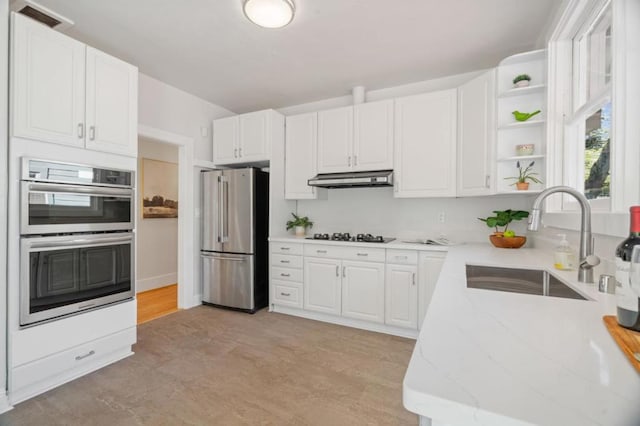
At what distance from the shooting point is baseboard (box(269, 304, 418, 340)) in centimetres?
287

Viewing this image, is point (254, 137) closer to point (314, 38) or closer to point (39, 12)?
point (314, 38)

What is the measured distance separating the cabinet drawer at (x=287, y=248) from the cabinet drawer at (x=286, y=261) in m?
0.05

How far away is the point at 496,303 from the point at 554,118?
191 cm

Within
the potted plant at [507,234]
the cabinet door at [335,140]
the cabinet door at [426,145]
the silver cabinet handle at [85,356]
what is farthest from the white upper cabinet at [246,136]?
the potted plant at [507,234]

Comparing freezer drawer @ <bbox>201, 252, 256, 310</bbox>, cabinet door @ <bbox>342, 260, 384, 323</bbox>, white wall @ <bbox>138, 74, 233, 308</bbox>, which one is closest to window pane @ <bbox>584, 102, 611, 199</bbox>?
cabinet door @ <bbox>342, 260, 384, 323</bbox>

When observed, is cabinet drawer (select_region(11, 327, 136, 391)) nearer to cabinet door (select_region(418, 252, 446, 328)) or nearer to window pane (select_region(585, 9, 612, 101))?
cabinet door (select_region(418, 252, 446, 328))

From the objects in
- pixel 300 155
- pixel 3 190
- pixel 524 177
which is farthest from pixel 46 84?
pixel 524 177

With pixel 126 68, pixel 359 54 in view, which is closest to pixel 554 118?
pixel 359 54

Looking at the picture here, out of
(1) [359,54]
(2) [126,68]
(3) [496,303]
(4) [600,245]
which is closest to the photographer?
(3) [496,303]

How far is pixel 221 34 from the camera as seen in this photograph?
2406 millimetres

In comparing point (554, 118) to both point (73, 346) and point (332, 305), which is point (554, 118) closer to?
point (332, 305)

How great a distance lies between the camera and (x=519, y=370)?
1.74 feet

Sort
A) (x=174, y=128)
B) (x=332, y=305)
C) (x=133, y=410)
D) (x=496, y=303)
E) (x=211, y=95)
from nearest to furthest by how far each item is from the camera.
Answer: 1. (x=496, y=303)
2. (x=133, y=410)
3. (x=332, y=305)
4. (x=174, y=128)
5. (x=211, y=95)

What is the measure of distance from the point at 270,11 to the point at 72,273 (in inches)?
87.3
